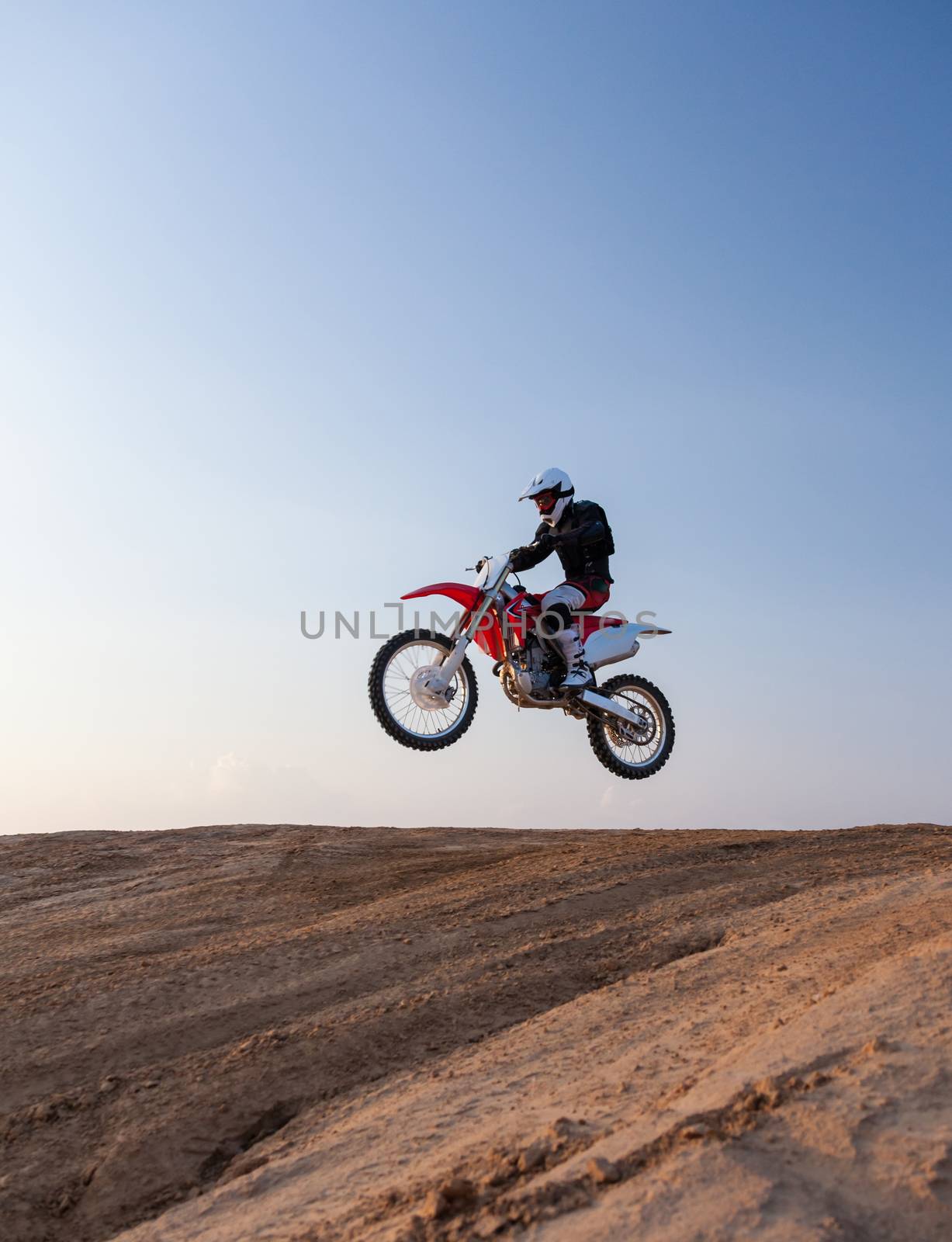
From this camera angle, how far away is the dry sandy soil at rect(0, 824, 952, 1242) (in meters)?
2.96

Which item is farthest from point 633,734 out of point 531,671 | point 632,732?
point 531,671

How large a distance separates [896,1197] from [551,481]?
758 cm

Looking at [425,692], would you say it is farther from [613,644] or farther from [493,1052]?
[493,1052]

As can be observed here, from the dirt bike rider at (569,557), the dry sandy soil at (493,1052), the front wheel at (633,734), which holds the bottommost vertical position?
the dry sandy soil at (493,1052)

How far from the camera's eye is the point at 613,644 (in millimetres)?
10367

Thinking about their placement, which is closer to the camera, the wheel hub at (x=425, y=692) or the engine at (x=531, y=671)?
the wheel hub at (x=425, y=692)

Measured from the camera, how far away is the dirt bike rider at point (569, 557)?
9.73m

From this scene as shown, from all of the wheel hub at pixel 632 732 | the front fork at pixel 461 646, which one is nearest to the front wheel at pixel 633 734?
the wheel hub at pixel 632 732

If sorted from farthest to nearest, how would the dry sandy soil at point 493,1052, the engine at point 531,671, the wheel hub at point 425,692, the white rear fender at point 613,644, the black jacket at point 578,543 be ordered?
the white rear fender at point 613,644 < the black jacket at point 578,543 < the engine at point 531,671 < the wheel hub at point 425,692 < the dry sandy soil at point 493,1052

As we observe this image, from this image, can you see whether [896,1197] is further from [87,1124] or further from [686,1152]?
[87,1124]

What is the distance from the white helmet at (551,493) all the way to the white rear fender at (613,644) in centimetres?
124

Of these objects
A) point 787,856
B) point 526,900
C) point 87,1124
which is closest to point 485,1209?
point 87,1124

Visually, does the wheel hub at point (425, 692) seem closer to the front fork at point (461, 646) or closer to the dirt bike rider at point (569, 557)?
the front fork at point (461, 646)

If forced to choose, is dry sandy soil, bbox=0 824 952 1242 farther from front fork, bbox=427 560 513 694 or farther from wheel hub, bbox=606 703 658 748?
wheel hub, bbox=606 703 658 748
